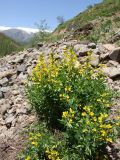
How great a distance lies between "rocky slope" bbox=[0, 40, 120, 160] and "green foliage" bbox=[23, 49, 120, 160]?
0.59 meters

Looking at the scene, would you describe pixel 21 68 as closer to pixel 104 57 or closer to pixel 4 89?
pixel 4 89

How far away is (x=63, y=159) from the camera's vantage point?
5.58 m

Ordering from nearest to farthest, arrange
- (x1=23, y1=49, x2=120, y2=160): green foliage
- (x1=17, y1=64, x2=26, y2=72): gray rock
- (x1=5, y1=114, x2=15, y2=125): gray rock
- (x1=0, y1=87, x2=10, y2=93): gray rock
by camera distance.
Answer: (x1=23, y1=49, x2=120, y2=160): green foliage, (x1=5, y1=114, x2=15, y2=125): gray rock, (x1=0, y1=87, x2=10, y2=93): gray rock, (x1=17, y1=64, x2=26, y2=72): gray rock

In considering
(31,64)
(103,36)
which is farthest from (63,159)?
(103,36)

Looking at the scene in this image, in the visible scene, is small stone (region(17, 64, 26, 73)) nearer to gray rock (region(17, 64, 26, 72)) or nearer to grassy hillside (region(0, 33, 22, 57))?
gray rock (region(17, 64, 26, 72))

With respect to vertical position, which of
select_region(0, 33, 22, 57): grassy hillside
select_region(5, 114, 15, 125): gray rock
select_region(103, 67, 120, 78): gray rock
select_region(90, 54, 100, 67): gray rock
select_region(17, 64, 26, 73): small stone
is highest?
select_region(90, 54, 100, 67): gray rock

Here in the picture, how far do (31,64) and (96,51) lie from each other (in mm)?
2120

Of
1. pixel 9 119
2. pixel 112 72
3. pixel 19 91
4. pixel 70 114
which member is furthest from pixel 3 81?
pixel 70 114

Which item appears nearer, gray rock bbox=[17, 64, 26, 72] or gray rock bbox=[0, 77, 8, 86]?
gray rock bbox=[0, 77, 8, 86]

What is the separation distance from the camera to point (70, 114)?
5.75 metres

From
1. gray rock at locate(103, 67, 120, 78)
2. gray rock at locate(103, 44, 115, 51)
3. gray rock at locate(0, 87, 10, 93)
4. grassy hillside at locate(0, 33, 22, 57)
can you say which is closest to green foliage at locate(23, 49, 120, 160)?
gray rock at locate(103, 67, 120, 78)

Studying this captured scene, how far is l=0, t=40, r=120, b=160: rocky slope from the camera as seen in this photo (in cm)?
714

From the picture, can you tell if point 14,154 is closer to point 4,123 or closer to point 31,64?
point 4,123

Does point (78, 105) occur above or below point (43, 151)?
above
